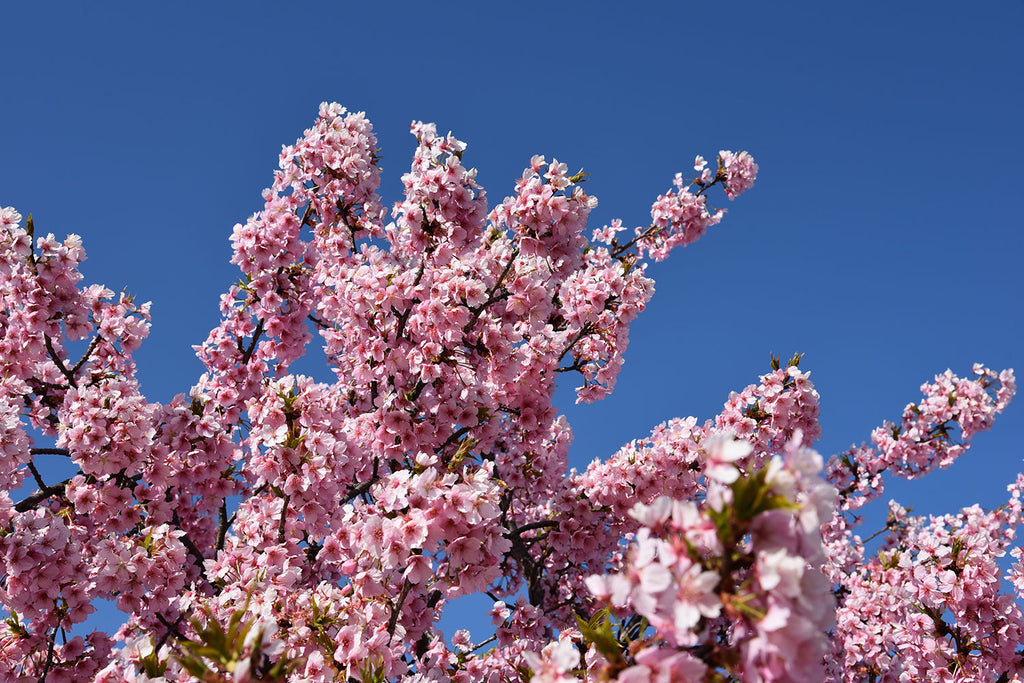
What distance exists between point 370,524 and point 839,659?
9357 mm

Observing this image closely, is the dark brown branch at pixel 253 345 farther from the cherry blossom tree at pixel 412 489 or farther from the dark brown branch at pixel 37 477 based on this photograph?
the dark brown branch at pixel 37 477

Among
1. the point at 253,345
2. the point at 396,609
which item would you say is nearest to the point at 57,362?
the point at 253,345

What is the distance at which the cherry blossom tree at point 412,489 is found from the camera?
2178 millimetres

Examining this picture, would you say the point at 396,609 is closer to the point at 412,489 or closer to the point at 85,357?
the point at 412,489

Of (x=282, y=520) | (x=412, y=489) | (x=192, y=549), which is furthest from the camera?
(x=192, y=549)

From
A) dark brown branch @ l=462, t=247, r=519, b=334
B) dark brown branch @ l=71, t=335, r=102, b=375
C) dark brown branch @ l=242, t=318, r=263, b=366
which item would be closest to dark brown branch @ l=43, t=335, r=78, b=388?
dark brown branch @ l=71, t=335, r=102, b=375

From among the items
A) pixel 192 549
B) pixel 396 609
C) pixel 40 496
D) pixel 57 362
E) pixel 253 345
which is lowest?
pixel 396 609

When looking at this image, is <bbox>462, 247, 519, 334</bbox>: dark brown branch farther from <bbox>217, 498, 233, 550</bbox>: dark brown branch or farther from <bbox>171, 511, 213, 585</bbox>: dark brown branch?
<bbox>171, 511, 213, 585</bbox>: dark brown branch

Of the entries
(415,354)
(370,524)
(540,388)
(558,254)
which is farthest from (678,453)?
(370,524)

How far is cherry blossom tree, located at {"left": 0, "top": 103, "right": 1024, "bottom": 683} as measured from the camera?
2178mm

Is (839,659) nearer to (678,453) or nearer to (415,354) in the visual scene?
(678,453)

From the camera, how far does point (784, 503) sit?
80.4 inches

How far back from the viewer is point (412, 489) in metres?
4.09

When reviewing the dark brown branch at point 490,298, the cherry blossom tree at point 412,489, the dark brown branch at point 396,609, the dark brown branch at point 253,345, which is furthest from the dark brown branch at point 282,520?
the dark brown branch at point 253,345
